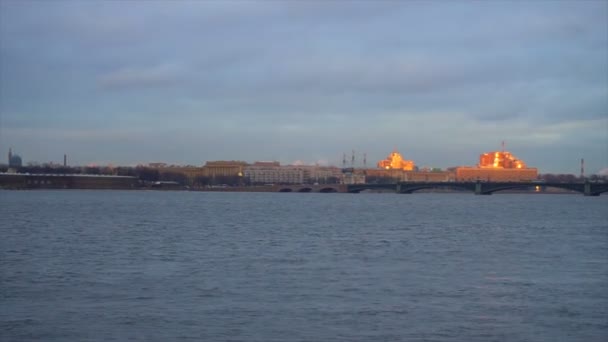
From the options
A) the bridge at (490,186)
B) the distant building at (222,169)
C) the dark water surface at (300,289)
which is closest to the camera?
the dark water surface at (300,289)

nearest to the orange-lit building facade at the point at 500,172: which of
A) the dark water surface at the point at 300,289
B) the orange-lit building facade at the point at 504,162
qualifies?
Answer: the orange-lit building facade at the point at 504,162

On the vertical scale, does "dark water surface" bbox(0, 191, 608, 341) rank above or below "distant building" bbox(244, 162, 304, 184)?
below

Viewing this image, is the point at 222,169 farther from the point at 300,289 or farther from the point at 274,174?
the point at 300,289

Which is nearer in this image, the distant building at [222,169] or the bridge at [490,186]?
the bridge at [490,186]

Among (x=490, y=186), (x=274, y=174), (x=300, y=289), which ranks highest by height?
(x=274, y=174)

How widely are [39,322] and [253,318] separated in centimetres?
287

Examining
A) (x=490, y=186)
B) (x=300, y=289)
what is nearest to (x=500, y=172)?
(x=490, y=186)

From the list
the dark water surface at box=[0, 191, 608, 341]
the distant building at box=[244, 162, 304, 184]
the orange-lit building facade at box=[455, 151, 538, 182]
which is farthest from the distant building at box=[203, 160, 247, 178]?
the dark water surface at box=[0, 191, 608, 341]

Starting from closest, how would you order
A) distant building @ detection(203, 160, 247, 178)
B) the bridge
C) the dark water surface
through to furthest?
the dark water surface → the bridge → distant building @ detection(203, 160, 247, 178)

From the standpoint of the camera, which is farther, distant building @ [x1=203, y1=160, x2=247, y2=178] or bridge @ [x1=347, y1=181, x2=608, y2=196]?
distant building @ [x1=203, y1=160, x2=247, y2=178]

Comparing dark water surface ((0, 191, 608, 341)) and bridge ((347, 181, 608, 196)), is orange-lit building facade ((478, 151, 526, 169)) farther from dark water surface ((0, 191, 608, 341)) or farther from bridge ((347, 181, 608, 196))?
dark water surface ((0, 191, 608, 341))

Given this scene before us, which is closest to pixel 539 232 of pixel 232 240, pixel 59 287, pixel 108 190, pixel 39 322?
pixel 232 240

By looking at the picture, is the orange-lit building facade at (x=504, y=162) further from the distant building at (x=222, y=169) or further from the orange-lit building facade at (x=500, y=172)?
the distant building at (x=222, y=169)

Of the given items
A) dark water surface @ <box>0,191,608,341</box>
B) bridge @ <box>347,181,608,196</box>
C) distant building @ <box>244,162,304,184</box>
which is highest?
distant building @ <box>244,162,304,184</box>
